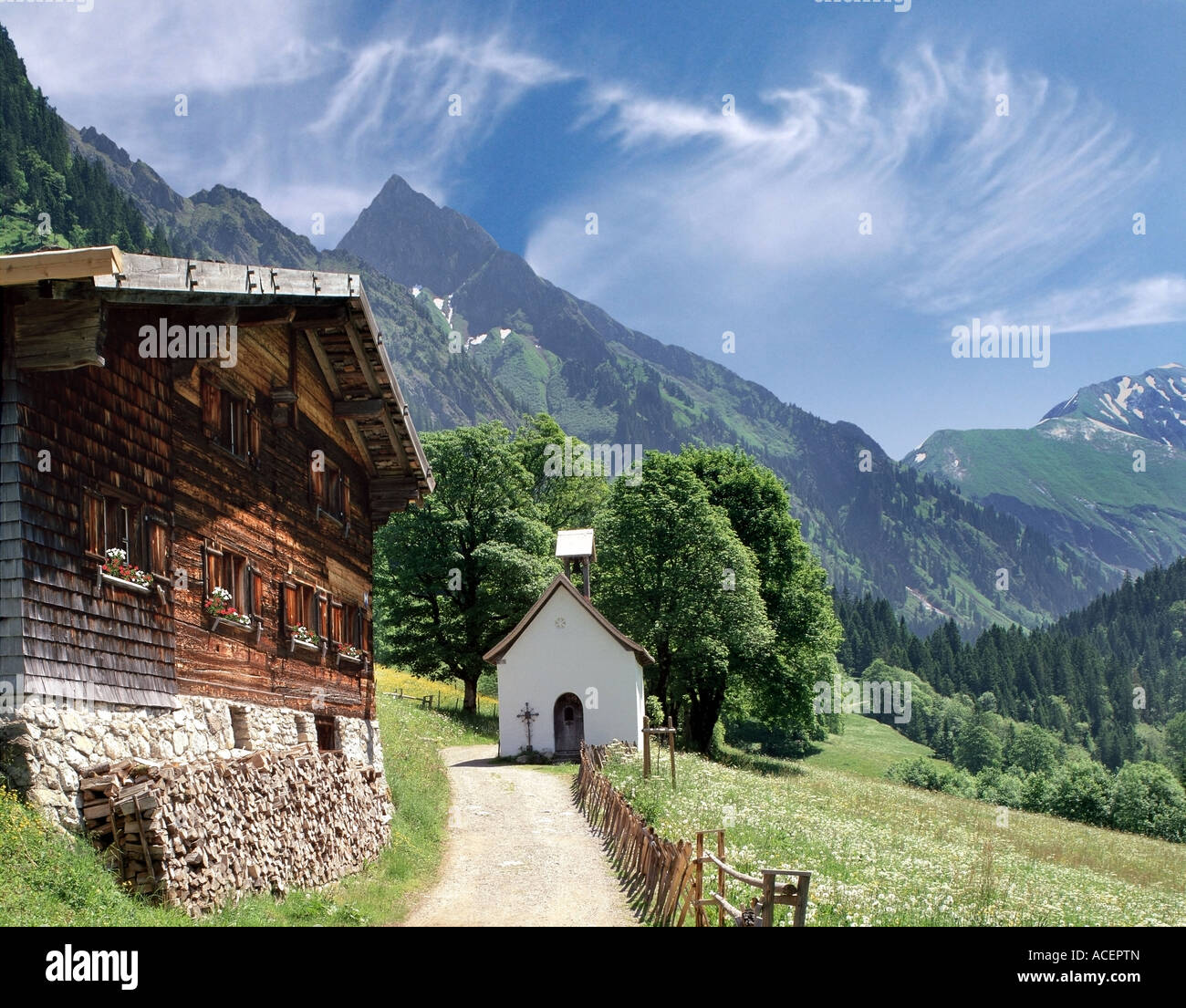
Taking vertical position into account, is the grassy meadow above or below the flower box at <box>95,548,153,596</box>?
below

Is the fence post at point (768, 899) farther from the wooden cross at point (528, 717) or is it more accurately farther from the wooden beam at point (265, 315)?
the wooden cross at point (528, 717)

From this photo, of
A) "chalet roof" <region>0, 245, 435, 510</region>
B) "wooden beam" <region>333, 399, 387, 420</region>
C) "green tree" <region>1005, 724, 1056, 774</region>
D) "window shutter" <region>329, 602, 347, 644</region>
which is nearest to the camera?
"chalet roof" <region>0, 245, 435, 510</region>

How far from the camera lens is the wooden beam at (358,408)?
21.7m

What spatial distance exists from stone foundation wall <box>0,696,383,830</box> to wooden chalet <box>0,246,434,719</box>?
0.23 meters

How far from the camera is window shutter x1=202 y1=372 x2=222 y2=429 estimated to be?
15859 millimetres

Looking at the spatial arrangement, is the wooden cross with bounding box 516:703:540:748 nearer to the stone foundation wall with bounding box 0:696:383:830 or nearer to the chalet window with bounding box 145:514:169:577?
the stone foundation wall with bounding box 0:696:383:830

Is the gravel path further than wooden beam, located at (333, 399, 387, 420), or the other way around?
wooden beam, located at (333, 399, 387, 420)

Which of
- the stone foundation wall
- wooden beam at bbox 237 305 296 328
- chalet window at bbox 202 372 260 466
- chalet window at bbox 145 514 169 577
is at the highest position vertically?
wooden beam at bbox 237 305 296 328

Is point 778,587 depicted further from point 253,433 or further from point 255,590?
point 253,433

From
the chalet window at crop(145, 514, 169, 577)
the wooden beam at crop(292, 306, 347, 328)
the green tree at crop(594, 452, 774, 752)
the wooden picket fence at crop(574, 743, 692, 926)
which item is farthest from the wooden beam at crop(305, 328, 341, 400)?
the green tree at crop(594, 452, 774, 752)

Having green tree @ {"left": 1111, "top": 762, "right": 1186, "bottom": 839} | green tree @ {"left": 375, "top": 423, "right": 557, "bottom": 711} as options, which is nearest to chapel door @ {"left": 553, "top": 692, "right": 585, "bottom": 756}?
green tree @ {"left": 375, "top": 423, "right": 557, "bottom": 711}

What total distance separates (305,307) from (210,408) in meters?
2.20

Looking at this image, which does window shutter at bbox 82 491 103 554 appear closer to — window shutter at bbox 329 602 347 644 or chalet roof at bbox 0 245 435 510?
chalet roof at bbox 0 245 435 510

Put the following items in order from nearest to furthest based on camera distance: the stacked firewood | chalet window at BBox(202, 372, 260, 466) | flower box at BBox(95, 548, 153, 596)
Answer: the stacked firewood
flower box at BBox(95, 548, 153, 596)
chalet window at BBox(202, 372, 260, 466)
